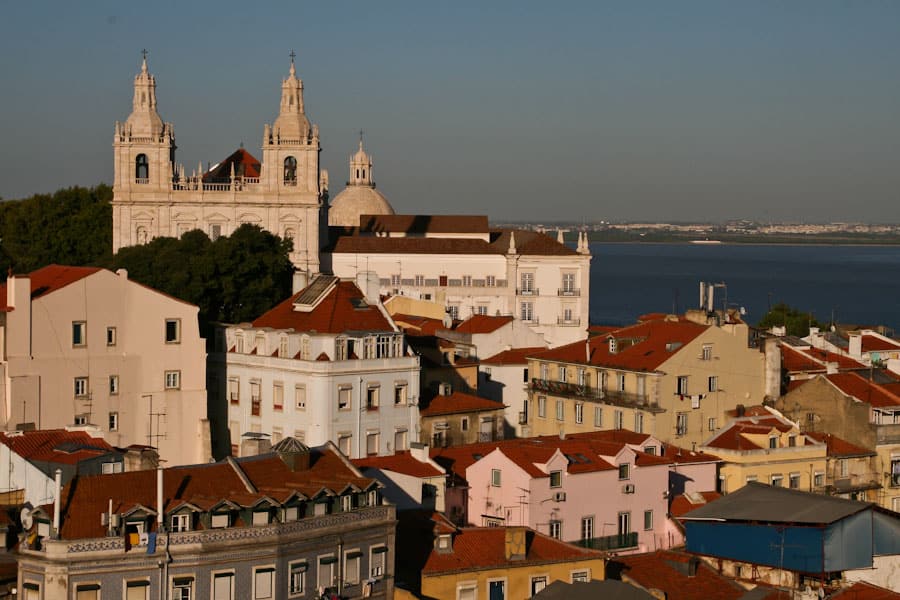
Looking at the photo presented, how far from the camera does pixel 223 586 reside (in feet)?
98.5

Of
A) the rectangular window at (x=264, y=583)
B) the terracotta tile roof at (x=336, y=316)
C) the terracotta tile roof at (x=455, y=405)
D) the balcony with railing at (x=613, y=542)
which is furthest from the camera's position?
the terracotta tile roof at (x=455, y=405)

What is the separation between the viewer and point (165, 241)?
7144cm

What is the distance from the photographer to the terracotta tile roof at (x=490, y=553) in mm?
34281

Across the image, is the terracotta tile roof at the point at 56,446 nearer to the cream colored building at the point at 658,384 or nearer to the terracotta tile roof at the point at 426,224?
the cream colored building at the point at 658,384

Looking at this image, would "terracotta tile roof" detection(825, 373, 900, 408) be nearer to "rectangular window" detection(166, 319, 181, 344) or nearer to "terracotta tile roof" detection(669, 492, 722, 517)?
"terracotta tile roof" detection(669, 492, 722, 517)

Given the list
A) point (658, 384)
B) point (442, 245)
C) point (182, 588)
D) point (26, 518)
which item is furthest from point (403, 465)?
point (442, 245)

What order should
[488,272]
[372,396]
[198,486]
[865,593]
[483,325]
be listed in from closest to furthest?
[198,486]
[865,593]
[372,396]
[483,325]
[488,272]

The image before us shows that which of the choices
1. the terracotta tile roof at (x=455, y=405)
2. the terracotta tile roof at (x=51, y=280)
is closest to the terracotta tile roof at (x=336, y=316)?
the terracotta tile roof at (x=455, y=405)

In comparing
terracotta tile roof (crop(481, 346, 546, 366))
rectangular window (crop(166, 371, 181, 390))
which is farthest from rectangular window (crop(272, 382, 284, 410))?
terracotta tile roof (crop(481, 346, 546, 366))

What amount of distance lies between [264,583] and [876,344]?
39893 mm

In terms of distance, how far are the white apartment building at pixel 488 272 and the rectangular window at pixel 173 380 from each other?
37.9 meters

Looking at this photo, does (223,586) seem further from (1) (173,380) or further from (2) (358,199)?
(2) (358,199)

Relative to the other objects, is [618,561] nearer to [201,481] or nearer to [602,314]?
[201,481]

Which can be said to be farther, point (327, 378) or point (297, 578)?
point (327, 378)
